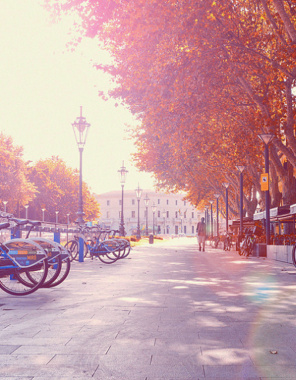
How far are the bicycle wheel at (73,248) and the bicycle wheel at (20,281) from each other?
761 cm

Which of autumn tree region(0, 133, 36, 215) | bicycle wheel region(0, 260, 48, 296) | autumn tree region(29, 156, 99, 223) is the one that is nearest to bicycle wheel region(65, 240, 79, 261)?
bicycle wheel region(0, 260, 48, 296)

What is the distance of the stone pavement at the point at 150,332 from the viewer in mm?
3984

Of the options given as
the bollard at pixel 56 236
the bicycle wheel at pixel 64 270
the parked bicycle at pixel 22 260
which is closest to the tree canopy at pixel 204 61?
the bollard at pixel 56 236

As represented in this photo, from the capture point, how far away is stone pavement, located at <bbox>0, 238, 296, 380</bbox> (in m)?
3.98

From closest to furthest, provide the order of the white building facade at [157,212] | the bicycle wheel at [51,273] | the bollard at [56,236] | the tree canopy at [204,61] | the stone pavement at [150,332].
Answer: the stone pavement at [150,332]
the bicycle wheel at [51,273]
the tree canopy at [204,61]
the bollard at [56,236]
the white building facade at [157,212]

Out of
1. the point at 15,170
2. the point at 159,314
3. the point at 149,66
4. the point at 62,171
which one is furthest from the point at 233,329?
the point at 62,171

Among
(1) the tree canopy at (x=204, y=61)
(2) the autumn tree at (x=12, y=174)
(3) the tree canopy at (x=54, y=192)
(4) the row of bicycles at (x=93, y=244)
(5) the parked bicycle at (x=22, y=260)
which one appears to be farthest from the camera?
(3) the tree canopy at (x=54, y=192)

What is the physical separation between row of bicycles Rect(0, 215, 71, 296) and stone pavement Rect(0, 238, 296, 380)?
8.8 inches

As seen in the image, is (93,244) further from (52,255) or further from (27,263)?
(27,263)

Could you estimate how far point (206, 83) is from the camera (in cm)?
1636

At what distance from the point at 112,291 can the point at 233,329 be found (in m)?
3.85

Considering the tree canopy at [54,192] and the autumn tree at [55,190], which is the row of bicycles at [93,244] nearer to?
the tree canopy at [54,192]

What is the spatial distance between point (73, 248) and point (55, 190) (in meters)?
58.9

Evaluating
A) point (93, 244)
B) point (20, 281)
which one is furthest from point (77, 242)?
point (20, 281)
